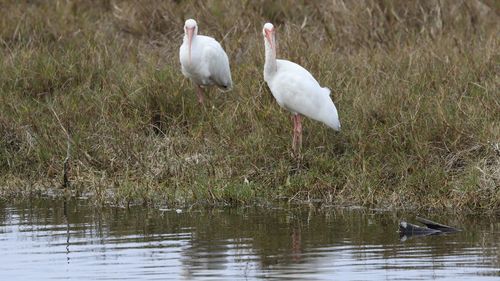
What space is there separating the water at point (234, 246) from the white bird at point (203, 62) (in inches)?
111

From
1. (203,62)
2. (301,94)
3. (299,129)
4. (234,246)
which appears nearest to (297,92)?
(301,94)

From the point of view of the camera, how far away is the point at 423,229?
8461 millimetres

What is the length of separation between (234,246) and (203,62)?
4.61 meters

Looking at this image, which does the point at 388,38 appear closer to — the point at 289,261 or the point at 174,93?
the point at 174,93

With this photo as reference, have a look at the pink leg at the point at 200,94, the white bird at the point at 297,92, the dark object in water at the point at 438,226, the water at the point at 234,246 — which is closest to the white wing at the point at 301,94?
the white bird at the point at 297,92

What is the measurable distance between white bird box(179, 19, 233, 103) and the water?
281 cm

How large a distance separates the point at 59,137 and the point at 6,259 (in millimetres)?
3210

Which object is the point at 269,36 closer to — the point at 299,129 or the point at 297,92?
the point at 297,92

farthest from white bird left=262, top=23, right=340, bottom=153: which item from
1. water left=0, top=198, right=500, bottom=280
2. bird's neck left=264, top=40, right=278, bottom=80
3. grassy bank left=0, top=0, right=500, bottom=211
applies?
water left=0, top=198, right=500, bottom=280

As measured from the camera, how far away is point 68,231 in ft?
29.6

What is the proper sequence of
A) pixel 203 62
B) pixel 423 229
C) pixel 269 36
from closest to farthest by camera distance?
pixel 423 229 < pixel 269 36 < pixel 203 62

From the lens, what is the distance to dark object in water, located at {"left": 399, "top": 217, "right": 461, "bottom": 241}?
332 inches

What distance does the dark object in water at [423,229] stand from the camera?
844 cm

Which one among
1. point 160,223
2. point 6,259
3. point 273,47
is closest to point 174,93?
point 273,47
